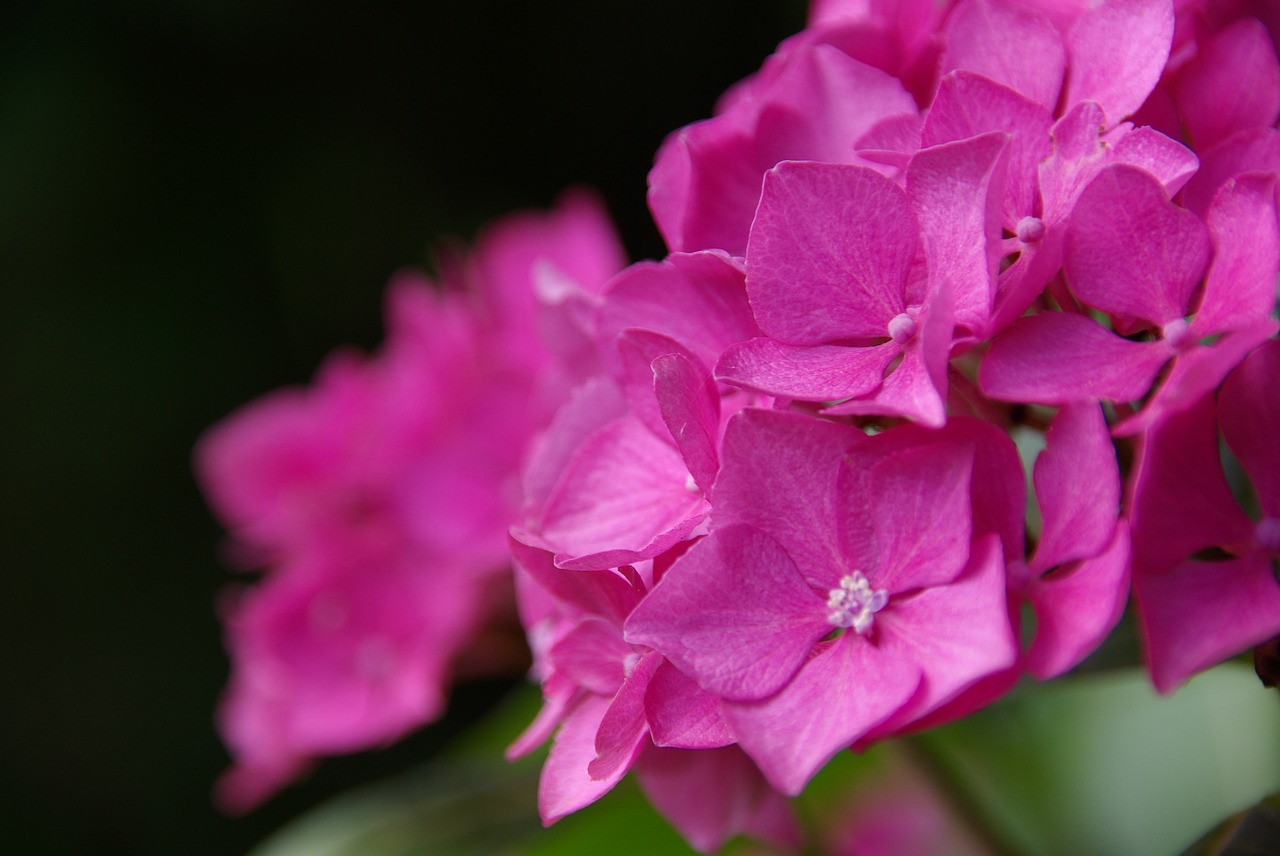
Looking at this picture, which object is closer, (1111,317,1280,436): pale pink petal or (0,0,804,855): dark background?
(1111,317,1280,436): pale pink petal

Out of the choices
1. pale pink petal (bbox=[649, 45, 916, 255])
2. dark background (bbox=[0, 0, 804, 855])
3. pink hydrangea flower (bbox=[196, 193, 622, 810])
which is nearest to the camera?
pale pink petal (bbox=[649, 45, 916, 255])

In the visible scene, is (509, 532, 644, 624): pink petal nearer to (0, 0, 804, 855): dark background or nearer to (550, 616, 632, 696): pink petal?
(550, 616, 632, 696): pink petal

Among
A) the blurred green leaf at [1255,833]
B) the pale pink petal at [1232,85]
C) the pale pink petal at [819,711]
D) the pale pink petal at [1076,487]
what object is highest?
the pale pink petal at [1232,85]

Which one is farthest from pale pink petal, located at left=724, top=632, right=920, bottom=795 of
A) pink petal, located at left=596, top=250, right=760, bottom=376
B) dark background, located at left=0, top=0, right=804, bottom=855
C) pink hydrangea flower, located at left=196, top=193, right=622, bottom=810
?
dark background, located at left=0, top=0, right=804, bottom=855

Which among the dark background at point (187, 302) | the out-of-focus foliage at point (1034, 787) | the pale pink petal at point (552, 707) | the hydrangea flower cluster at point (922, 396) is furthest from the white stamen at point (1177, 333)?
the dark background at point (187, 302)

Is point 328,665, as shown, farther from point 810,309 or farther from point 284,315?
point 284,315

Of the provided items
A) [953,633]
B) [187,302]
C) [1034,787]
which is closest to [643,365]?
[953,633]

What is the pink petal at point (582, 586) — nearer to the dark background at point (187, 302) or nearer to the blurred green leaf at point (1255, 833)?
the blurred green leaf at point (1255, 833)

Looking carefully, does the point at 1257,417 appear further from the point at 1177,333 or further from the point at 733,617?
the point at 733,617

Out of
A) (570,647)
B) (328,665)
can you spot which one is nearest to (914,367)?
(570,647)
